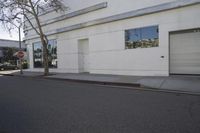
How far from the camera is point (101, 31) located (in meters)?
18.2

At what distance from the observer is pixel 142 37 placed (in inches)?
613

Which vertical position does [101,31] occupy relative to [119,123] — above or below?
above

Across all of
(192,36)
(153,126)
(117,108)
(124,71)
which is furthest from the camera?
(124,71)

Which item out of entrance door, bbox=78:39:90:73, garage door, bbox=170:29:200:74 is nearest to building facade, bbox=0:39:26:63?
entrance door, bbox=78:39:90:73

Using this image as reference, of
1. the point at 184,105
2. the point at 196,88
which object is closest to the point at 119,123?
the point at 184,105

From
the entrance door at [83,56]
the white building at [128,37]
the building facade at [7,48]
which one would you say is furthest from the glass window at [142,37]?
the building facade at [7,48]

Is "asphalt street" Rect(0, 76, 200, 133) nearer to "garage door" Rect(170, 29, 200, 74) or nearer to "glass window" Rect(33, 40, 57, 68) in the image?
"garage door" Rect(170, 29, 200, 74)

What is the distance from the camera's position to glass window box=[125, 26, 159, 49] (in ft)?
48.9

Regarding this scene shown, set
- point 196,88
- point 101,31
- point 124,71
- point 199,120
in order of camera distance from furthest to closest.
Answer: point 101,31, point 124,71, point 196,88, point 199,120

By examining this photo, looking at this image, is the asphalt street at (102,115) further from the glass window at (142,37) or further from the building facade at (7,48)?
the building facade at (7,48)

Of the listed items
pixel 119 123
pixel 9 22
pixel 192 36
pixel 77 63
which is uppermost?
pixel 9 22

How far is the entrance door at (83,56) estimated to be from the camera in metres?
20.7

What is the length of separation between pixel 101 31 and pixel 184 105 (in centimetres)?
1211

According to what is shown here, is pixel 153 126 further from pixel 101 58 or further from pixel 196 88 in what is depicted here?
pixel 101 58
